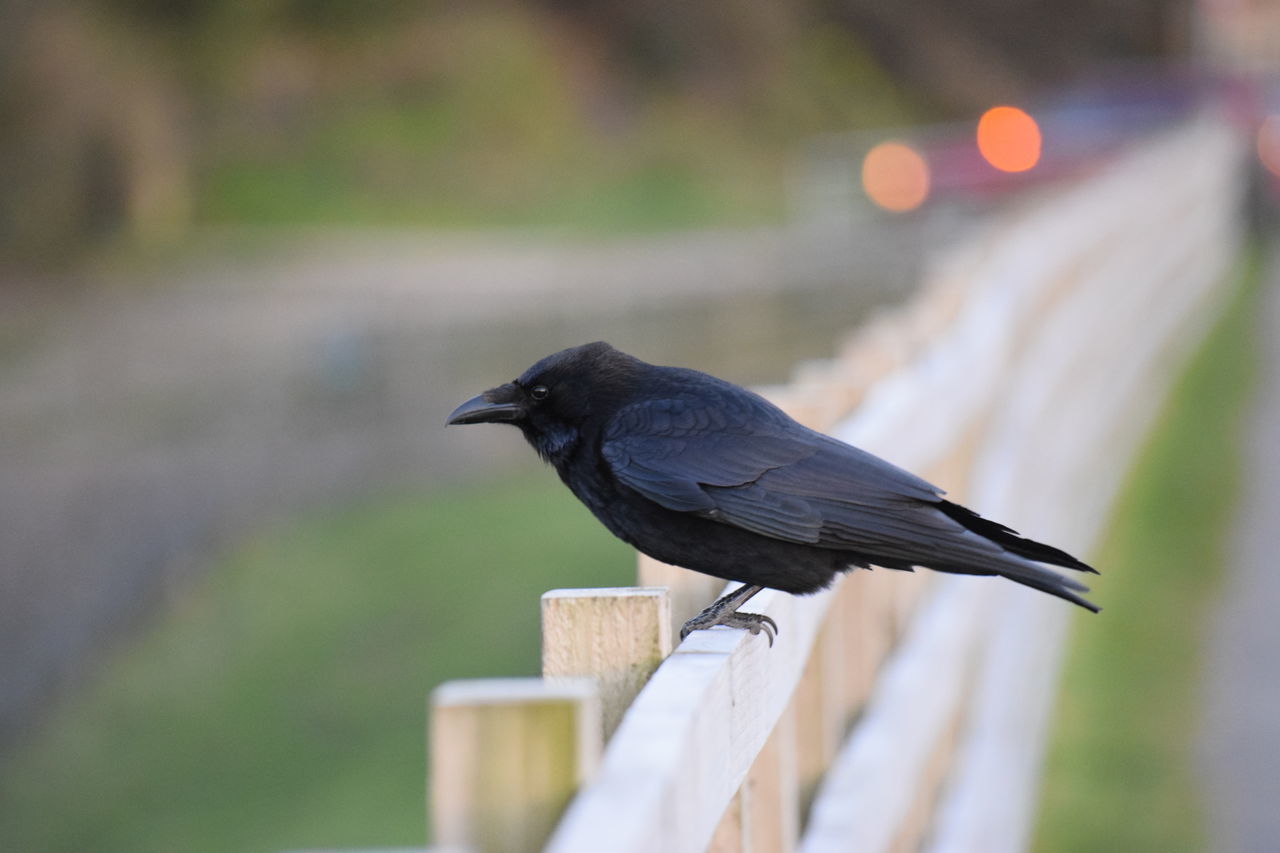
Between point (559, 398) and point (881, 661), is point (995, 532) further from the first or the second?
point (881, 661)

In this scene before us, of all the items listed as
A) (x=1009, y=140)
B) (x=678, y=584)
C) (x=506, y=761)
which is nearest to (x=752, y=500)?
(x=678, y=584)

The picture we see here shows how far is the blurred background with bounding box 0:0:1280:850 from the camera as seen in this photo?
921 centimetres

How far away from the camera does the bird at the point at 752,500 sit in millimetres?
2826

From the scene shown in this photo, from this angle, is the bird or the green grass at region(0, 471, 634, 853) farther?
the green grass at region(0, 471, 634, 853)

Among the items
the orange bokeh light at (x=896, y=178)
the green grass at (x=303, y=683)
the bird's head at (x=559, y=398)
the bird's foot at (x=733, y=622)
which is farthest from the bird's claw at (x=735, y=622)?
the orange bokeh light at (x=896, y=178)

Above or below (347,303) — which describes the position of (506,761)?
below

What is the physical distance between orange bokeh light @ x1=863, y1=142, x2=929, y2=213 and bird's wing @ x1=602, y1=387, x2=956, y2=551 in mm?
14144

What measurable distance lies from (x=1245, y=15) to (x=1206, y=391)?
39.9 metres

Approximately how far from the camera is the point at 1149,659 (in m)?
6.31

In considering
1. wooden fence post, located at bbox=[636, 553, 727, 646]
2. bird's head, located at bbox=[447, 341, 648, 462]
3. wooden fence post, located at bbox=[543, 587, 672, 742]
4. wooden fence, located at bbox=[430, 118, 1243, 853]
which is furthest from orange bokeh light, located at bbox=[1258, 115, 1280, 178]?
wooden fence post, located at bbox=[543, 587, 672, 742]

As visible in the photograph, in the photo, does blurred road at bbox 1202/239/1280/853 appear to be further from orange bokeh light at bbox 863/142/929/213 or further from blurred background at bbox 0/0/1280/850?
orange bokeh light at bbox 863/142/929/213

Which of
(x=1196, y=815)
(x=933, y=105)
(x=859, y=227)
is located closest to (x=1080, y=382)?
(x=1196, y=815)

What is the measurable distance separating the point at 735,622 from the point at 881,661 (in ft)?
5.18

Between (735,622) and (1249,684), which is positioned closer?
(735,622)
